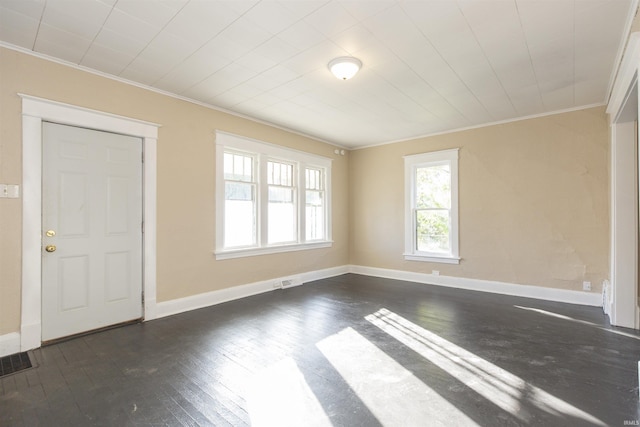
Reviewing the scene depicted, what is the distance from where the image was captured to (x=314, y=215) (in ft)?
20.9

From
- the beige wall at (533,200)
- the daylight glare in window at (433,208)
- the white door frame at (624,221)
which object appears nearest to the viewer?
the white door frame at (624,221)

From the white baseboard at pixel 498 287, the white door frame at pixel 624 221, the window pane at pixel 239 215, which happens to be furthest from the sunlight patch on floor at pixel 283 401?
the white baseboard at pixel 498 287

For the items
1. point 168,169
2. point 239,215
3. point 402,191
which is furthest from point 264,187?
point 402,191

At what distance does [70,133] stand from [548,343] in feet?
17.4

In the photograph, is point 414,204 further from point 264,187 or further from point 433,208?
point 264,187

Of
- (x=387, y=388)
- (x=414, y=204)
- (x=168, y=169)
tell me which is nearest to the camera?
(x=387, y=388)

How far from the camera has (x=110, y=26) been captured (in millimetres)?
2576

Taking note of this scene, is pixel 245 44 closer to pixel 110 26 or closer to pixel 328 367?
pixel 110 26

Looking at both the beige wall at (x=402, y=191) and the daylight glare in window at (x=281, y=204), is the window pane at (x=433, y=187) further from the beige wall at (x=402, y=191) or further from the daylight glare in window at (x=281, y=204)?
the daylight glare in window at (x=281, y=204)

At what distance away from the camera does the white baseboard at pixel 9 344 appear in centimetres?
276

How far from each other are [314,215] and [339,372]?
4.10 m

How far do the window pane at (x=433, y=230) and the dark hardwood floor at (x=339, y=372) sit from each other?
190 cm

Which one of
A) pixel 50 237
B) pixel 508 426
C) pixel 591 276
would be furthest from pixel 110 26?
pixel 591 276

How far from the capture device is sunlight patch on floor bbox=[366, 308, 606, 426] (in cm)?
199
